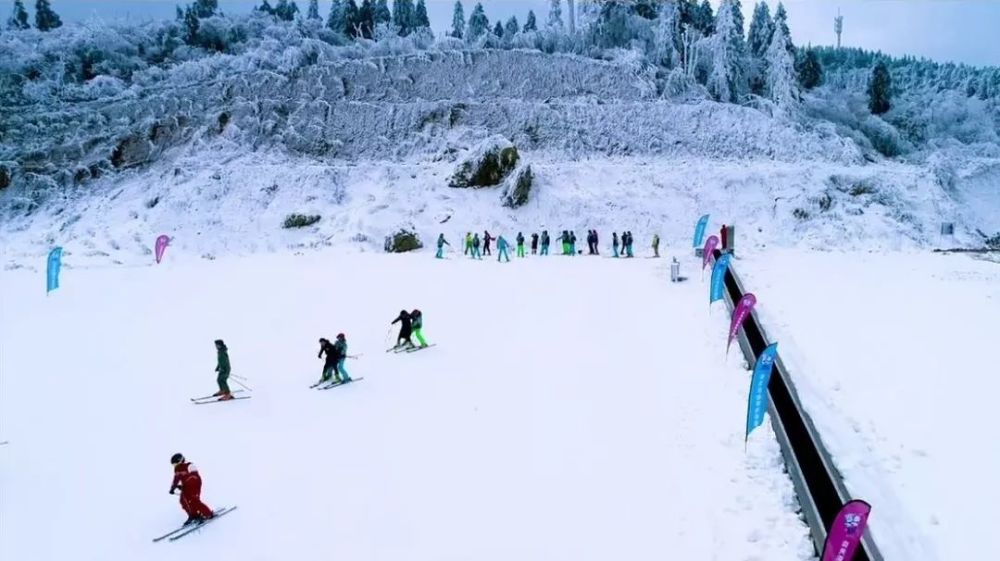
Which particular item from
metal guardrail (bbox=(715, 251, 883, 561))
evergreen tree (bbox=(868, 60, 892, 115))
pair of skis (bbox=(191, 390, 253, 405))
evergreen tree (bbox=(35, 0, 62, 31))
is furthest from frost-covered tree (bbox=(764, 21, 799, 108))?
evergreen tree (bbox=(35, 0, 62, 31))

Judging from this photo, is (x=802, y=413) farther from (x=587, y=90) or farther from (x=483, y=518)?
(x=587, y=90)

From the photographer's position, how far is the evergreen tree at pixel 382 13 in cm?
7619

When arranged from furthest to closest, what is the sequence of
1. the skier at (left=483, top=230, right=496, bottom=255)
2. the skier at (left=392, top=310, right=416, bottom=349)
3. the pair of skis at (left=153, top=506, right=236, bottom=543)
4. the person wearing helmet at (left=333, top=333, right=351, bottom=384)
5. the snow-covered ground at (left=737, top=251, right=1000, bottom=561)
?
the skier at (left=483, top=230, right=496, bottom=255) < the skier at (left=392, top=310, right=416, bottom=349) < the person wearing helmet at (left=333, top=333, right=351, bottom=384) < the pair of skis at (left=153, top=506, right=236, bottom=543) < the snow-covered ground at (left=737, top=251, right=1000, bottom=561)

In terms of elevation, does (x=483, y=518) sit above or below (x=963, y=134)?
below

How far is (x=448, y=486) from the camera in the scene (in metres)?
8.45

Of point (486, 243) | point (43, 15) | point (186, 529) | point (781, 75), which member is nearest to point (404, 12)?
point (43, 15)

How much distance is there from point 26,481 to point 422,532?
20.5ft

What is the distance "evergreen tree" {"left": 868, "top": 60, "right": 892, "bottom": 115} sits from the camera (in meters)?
53.6

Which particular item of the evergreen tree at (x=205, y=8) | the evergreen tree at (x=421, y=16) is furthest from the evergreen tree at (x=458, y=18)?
the evergreen tree at (x=205, y=8)

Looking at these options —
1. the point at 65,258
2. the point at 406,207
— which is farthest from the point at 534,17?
the point at 65,258

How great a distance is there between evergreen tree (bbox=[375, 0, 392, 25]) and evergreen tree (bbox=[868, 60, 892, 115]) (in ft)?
170

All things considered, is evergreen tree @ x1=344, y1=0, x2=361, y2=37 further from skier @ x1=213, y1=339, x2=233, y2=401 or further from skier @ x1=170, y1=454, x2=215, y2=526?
skier @ x1=170, y1=454, x2=215, y2=526

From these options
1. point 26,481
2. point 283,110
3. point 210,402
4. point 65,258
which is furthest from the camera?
point 283,110

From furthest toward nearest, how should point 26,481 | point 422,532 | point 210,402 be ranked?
point 210,402 < point 26,481 < point 422,532
